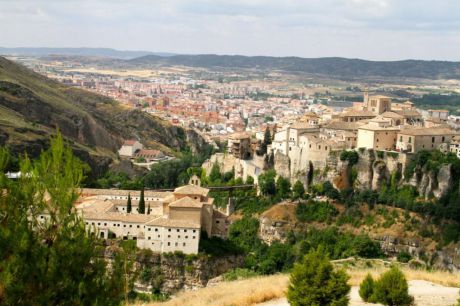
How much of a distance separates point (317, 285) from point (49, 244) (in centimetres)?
436

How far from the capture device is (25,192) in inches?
332

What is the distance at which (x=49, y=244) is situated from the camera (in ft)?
27.6

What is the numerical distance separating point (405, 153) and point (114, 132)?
42.0 m

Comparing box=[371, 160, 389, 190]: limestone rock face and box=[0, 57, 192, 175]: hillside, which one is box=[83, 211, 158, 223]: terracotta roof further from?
box=[0, 57, 192, 175]: hillside

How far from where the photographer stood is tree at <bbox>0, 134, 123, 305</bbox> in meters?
7.86

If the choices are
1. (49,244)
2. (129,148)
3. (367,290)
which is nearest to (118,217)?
(367,290)

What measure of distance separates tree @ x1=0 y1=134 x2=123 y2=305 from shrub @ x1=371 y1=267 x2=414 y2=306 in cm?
467

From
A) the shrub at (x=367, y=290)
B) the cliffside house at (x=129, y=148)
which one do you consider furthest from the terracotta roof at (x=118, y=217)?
the cliffside house at (x=129, y=148)

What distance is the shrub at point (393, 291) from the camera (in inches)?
425

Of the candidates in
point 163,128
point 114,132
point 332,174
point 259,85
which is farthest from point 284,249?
point 259,85

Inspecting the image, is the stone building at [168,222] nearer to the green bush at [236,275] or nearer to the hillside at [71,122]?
the green bush at [236,275]

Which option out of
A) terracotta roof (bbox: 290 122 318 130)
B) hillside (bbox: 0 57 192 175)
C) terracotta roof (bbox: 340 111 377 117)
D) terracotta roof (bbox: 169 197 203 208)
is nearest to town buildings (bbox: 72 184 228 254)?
terracotta roof (bbox: 169 197 203 208)

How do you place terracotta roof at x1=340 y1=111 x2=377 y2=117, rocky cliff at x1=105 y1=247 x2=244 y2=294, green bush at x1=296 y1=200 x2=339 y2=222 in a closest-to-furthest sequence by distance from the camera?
rocky cliff at x1=105 y1=247 x2=244 y2=294, green bush at x1=296 y1=200 x2=339 y2=222, terracotta roof at x1=340 y1=111 x2=377 y2=117

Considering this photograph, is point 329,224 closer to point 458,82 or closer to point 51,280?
point 51,280
